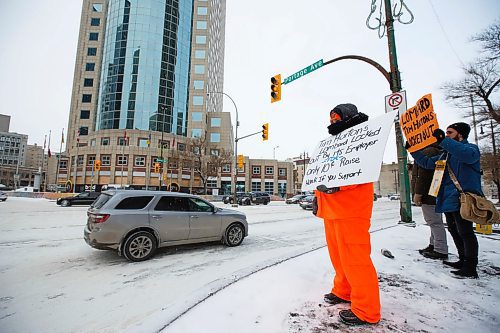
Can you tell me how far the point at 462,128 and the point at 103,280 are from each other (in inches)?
234

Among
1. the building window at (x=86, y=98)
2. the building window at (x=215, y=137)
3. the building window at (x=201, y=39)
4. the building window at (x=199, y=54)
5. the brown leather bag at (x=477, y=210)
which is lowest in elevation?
the brown leather bag at (x=477, y=210)

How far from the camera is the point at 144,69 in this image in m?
48.5

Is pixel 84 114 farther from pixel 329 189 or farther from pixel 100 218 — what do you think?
pixel 329 189

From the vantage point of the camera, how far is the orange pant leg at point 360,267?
208 cm

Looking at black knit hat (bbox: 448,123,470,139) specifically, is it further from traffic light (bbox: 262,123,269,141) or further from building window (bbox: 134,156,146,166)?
building window (bbox: 134,156,146,166)

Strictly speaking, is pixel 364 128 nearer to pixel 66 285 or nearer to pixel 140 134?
pixel 66 285

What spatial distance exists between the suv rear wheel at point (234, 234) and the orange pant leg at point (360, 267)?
13.9 ft

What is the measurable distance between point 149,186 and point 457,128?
1877 inches

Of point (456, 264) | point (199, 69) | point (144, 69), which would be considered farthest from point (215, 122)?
point (456, 264)

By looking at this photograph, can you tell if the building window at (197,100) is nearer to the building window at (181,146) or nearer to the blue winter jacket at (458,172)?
the building window at (181,146)

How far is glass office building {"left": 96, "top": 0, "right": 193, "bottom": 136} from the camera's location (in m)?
47.5

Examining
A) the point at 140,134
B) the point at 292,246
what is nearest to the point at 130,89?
the point at 140,134

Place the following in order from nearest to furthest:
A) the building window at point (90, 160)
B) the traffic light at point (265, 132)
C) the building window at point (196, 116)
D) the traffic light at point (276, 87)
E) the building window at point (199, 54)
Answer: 1. the traffic light at point (276, 87)
2. the traffic light at point (265, 132)
3. the building window at point (90, 160)
4. the building window at point (196, 116)
5. the building window at point (199, 54)

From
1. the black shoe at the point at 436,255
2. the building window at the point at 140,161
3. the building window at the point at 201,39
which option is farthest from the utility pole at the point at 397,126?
the building window at the point at 201,39
